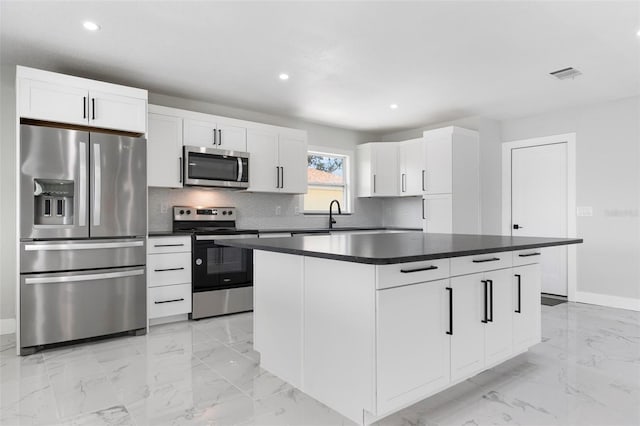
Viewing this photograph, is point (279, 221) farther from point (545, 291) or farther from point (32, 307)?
point (545, 291)

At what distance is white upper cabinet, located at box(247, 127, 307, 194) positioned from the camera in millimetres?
4805

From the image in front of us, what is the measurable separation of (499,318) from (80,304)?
126 inches

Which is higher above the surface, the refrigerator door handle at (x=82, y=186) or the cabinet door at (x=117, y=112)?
the cabinet door at (x=117, y=112)

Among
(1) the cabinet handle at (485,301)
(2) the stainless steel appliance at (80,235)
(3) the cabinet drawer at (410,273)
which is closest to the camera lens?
(3) the cabinet drawer at (410,273)

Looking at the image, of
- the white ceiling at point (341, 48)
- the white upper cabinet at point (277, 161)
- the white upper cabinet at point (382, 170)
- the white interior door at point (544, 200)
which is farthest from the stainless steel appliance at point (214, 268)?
the white interior door at point (544, 200)

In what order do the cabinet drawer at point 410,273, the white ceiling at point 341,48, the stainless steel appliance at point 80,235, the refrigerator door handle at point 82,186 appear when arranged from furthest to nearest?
the refrigerator door handle at point 82,186, the stainless steel appliance at point 80,235, the white ceiling at point 341,48, the cabinet drawer at point 410,273

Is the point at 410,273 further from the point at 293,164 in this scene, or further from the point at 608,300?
the point at 608,300

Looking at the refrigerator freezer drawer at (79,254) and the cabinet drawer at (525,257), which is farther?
the refrigerator freezer drawer at (79,254)

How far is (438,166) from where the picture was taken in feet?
17.5

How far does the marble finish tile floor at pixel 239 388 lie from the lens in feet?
6.73

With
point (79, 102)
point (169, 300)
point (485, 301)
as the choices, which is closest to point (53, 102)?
point (79, 102)

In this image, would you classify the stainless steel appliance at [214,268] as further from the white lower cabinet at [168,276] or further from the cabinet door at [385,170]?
the cabinet door at [385,170]

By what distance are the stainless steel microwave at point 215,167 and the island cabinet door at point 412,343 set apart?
9.94 feet

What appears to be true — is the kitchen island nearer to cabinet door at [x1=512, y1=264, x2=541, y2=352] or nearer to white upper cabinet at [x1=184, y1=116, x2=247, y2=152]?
cabinet door at [x1=512, y1=264, x2=541, y2=352]
